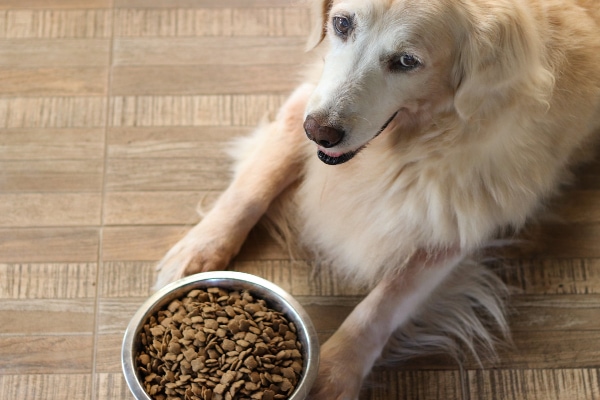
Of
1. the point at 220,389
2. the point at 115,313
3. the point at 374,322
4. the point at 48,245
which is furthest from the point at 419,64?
the point at 48,245

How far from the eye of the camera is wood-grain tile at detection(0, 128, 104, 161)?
7.09 feet

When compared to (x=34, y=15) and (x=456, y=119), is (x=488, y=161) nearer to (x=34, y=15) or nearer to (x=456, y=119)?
(x=456, y=119)

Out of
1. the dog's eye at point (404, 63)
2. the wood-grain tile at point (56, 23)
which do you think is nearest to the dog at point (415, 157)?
the dog's eye at point (404, 63)

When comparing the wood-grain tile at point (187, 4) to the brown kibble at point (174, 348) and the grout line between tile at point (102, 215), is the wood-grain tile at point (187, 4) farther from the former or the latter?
the brown kibble at point (174, 348)

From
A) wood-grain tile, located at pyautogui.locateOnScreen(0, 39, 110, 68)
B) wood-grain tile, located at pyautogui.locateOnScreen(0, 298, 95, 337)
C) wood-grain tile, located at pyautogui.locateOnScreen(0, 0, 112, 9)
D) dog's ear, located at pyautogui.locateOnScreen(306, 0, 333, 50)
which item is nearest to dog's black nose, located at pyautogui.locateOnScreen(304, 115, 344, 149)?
dog's ear, located at pyautogui.locateOnScreen(306, 0, 333, 50)

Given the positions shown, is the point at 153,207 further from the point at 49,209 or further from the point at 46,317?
the point at 46,317

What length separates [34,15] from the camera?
2.39 meters

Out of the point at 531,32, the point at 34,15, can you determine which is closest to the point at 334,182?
the point at 531,32

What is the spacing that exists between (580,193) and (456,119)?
0.82 metres

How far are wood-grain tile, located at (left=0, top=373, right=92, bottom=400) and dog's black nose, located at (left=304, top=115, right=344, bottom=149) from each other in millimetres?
883

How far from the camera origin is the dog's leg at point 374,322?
1.78 meters

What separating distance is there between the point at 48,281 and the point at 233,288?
1.87 feet

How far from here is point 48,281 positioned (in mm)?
1982

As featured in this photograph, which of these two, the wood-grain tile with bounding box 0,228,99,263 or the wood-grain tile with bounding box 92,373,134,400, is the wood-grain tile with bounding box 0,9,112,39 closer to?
the wood-grain tile with bounding box 0,228,99,263
